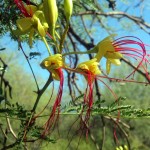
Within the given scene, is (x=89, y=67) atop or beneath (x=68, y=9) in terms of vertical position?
beneath

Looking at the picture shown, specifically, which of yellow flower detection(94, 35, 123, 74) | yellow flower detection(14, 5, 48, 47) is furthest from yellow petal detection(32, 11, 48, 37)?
yellow flower detection(94, 35, 123, 74)

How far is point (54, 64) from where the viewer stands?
77 cm

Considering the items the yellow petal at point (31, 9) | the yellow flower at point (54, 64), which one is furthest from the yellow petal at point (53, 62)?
the yellow petal at point (31, 9)

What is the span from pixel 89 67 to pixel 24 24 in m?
0.16

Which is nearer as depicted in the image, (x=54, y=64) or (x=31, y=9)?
(x=54, y=64)

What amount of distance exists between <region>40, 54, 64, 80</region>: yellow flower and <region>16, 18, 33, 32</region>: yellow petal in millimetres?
95

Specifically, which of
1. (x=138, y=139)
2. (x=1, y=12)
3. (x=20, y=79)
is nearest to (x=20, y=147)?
(x=1, y=12)

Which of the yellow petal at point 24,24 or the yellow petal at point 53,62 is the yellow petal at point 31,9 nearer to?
the yellow petal at point 24,24

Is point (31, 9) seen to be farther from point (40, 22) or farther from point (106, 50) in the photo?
point (106, 50)

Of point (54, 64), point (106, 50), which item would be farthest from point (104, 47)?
point (54, 64)

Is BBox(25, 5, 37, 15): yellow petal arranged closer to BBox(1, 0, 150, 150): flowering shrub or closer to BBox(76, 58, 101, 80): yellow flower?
BBox(1, 0, 150, 150): flowering shrub

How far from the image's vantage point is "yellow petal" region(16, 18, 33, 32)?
0.83m

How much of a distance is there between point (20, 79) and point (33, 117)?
13.2 m

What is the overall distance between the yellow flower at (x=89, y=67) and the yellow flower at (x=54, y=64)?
4cm
